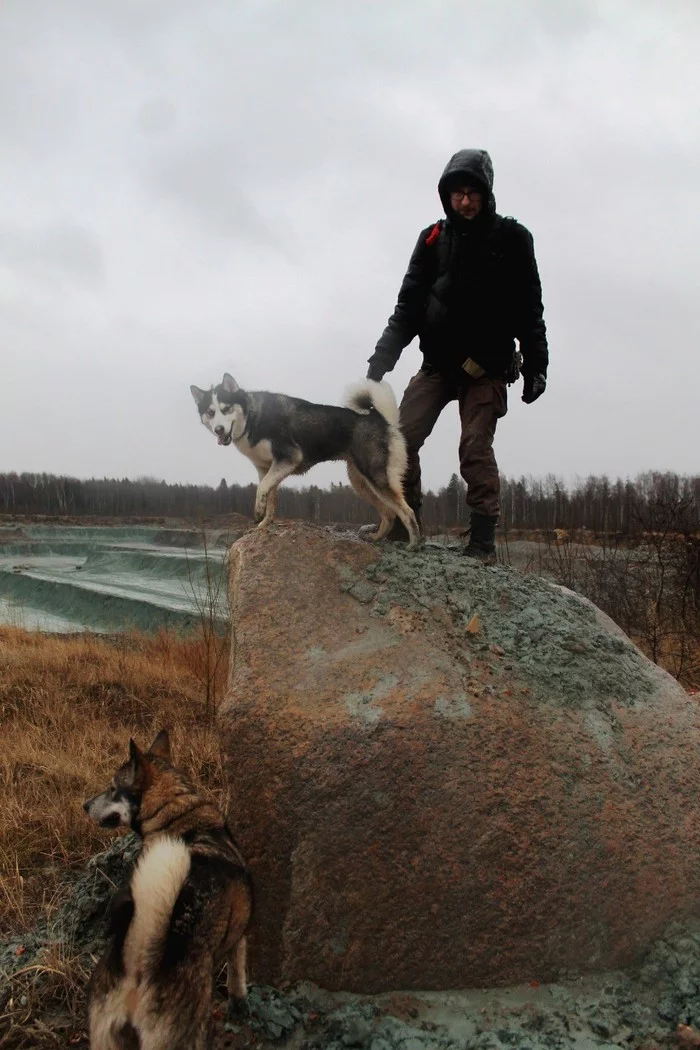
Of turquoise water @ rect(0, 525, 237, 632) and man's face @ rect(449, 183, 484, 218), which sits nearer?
man's face @ rect(449, 183, 484, 218)

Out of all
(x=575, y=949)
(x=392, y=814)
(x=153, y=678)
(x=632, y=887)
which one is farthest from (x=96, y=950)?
(x=153, y=678)

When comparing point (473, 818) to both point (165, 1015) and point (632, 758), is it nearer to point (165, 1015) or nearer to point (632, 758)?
point (632, 758)

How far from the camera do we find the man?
4.36m

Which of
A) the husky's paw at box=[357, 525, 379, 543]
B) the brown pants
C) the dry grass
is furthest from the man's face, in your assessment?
the dry grass

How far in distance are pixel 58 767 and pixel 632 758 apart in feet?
13.0

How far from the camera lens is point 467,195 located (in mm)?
4332

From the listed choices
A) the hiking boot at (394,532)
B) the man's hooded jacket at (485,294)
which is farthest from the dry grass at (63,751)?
the man's hooded jacket at (485,294)

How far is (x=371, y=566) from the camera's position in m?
3.75

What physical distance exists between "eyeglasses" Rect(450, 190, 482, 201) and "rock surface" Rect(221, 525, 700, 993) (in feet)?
9.18

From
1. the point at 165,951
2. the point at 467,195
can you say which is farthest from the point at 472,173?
the point at 165,951

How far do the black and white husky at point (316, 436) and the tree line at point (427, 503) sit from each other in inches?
22.6

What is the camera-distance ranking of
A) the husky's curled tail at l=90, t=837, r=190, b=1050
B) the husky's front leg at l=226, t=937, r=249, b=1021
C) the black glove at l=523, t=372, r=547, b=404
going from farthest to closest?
the black glove at l=523, t=372, r=547, b=404 < the husky's front leg at l=226, t=937, r=249, b=1021 < the husky's curled tail at l=90, t=837, r=190, b=1050

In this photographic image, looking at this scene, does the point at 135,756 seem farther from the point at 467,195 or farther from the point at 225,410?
the point at 467,195

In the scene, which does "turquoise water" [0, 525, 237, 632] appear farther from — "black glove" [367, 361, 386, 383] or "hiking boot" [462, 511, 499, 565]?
"hiking boot" [462, 511, 499, 565]
